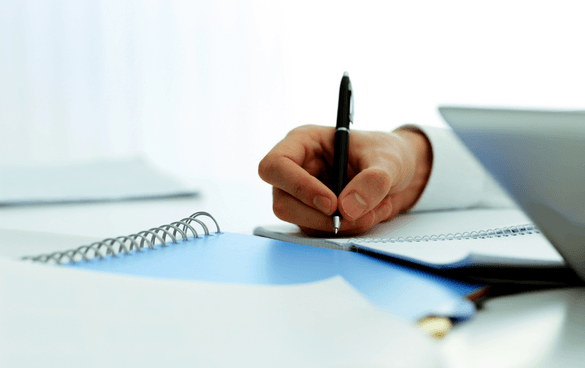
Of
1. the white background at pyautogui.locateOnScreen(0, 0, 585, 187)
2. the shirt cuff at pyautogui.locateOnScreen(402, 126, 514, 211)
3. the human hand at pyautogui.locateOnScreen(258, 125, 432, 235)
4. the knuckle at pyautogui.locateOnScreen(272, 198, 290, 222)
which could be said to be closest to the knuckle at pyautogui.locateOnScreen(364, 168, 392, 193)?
the human hand at pyautogui.locateOnScreen(258, 125, 432, 235)

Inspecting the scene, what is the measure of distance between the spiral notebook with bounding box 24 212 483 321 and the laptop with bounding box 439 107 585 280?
7cm

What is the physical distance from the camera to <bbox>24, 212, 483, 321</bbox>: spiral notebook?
0.88 feet

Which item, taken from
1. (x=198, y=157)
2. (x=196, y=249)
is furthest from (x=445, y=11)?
(x=196, y=249)

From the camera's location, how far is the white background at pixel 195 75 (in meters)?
2.46

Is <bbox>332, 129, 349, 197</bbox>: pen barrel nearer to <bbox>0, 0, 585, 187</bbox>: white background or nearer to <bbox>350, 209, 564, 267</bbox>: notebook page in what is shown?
<bbox>350, 209, 564, 267</bbox>: notebook page

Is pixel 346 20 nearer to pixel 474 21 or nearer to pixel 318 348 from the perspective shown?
pixel 474 21

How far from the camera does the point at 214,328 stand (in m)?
0.19

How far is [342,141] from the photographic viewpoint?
1.73 ft

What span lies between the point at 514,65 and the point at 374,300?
88.9 inches

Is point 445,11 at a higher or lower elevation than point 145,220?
higher

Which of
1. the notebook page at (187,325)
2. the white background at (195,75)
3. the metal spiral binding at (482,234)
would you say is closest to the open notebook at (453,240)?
the metal spiral binding at (482,234)

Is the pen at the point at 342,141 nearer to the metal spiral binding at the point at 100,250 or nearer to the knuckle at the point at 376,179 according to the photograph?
the knuckle at the point at 376,179

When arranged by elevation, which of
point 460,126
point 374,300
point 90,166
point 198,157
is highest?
point 460,126

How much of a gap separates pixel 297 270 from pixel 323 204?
0.13 m
